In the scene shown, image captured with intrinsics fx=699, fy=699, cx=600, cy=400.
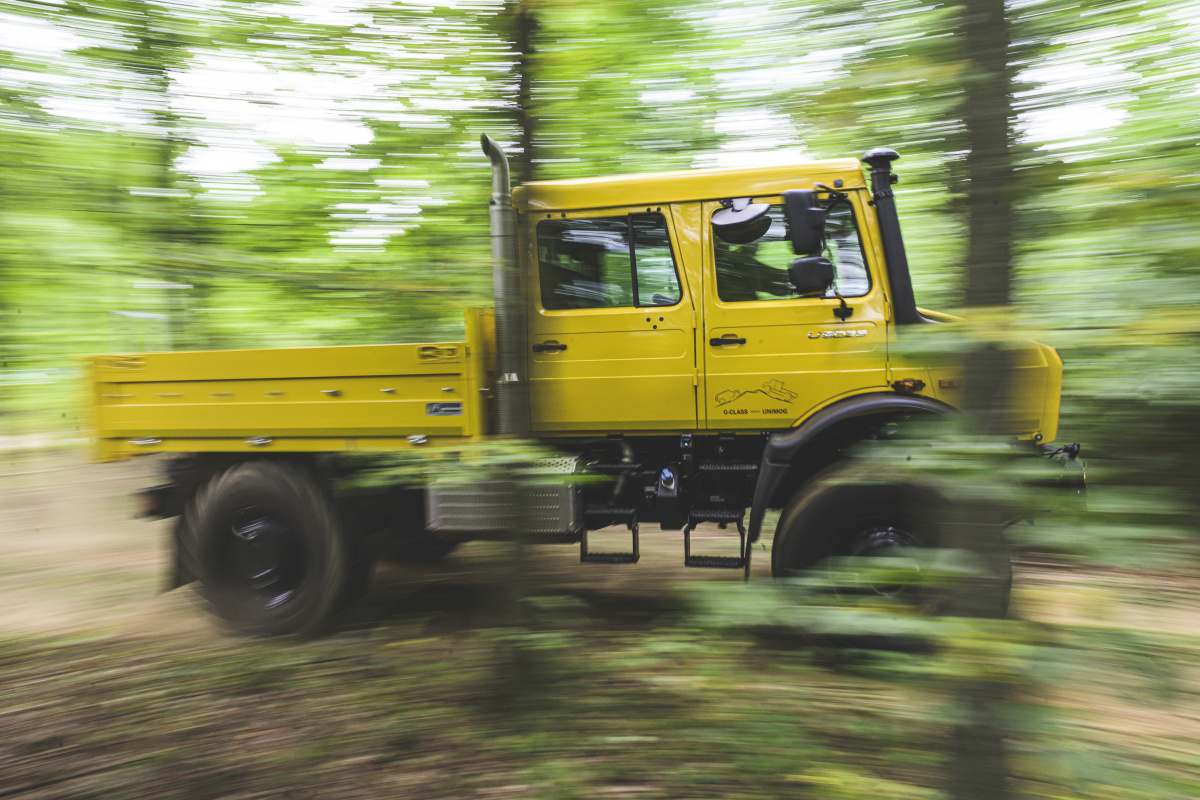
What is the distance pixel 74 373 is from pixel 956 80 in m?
4.98

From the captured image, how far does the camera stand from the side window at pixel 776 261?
12.1 ft

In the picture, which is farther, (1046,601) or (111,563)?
(111,563)

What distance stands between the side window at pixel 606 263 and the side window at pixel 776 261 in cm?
29

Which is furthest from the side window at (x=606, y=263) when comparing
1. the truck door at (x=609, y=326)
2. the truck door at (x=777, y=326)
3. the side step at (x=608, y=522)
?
the side step at (x=608, y=522)

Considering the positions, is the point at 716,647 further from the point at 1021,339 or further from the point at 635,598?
the point at 635,598

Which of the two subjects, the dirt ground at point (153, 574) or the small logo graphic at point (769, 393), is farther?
the small logo graphic at point (769, 393)

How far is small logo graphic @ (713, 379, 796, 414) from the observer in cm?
374

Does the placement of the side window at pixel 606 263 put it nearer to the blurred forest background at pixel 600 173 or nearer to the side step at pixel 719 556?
the blurred forest background at pixel 600 173

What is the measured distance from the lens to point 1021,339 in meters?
1.32

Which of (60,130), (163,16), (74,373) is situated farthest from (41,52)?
(74,373)

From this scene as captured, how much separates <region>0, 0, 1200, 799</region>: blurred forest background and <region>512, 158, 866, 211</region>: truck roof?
17 cm

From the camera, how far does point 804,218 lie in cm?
334

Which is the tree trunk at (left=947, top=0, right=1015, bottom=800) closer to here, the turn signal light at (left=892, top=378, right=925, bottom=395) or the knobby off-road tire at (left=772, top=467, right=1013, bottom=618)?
the knobby off-road tire at (left=772, top=467, right=1013, bottom=618)

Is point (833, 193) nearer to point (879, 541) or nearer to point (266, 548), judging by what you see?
point (879, 541)
